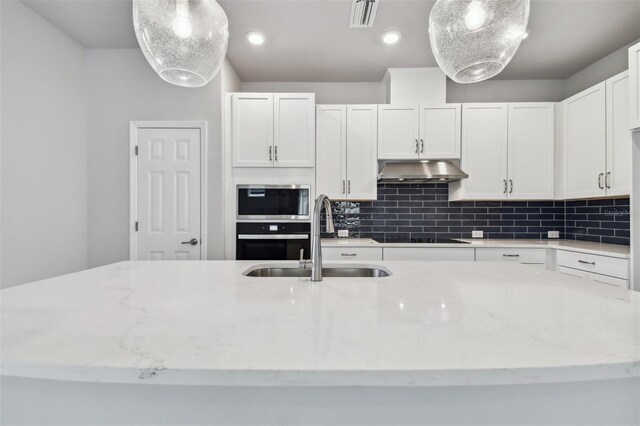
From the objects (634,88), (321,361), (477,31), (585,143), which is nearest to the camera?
(321,361)

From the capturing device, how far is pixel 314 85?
3.62 meters

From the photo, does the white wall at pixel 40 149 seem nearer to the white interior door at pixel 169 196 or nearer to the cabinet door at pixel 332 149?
the white interior door at pixel 169 196

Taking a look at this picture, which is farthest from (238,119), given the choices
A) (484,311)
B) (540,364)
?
(540,364)

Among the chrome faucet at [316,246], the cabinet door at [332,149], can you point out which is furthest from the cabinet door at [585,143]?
the chrome faucet at [316,246]

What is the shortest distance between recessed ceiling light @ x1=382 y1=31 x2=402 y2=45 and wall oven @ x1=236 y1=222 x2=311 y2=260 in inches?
72.7

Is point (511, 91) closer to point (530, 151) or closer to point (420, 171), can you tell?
point (530, 151)

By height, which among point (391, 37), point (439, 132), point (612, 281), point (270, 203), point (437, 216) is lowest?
point (612, 281)

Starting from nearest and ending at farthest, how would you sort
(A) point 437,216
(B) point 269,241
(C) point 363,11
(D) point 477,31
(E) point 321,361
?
(E) point 321,361 < (D) point 477,31 < (C) point 363,11 < (B) point 269,241 < (A) point 437,216

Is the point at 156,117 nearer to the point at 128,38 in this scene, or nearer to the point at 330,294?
the point at 128,38

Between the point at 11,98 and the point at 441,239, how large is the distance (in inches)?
153

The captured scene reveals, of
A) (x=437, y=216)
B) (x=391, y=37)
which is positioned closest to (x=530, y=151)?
(x=437, y=216)

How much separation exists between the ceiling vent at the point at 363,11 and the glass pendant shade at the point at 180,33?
36.1 inches

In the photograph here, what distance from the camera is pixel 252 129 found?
10.2 ft

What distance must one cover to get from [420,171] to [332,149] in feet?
2.94
